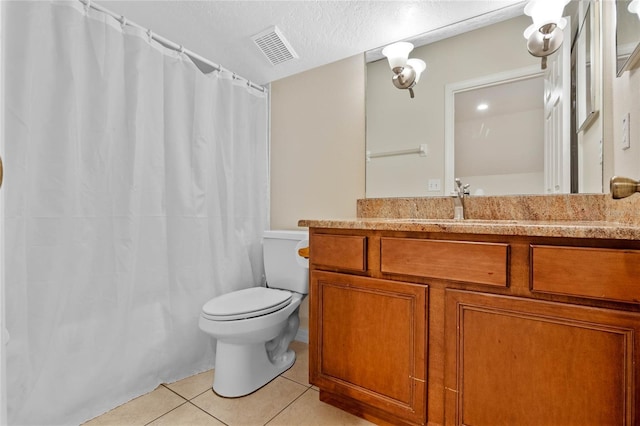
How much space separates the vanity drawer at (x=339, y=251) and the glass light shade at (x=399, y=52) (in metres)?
1.07

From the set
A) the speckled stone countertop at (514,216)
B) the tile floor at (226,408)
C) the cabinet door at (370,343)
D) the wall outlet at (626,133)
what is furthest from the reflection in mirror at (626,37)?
the tile floor at (226,408)

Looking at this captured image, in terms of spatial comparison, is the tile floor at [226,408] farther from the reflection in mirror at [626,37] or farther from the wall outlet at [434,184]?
the reflection in mirror at [626,37]

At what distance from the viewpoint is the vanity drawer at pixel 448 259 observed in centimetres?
95

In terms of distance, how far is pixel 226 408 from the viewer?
140 cm

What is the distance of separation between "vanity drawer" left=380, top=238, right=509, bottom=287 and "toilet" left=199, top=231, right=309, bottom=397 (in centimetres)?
71

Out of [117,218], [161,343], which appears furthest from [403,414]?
[117,218]

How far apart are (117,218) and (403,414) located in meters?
1.48

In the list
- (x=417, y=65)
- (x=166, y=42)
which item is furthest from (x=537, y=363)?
(x=166, y=42)

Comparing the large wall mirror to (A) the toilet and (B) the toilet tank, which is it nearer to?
(B) the toilet tank

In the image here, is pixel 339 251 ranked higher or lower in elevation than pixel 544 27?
lower

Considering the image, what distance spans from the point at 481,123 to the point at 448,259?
866 millimetres

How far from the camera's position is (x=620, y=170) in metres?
1.14

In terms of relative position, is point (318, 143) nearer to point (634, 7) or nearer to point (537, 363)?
point (634, 7)

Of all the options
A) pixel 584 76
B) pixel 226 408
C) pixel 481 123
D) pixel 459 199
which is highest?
pixel 584 76
